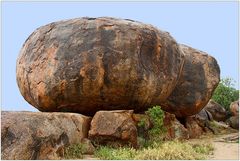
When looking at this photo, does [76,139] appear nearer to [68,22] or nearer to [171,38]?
[68,22]

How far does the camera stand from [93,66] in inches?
427

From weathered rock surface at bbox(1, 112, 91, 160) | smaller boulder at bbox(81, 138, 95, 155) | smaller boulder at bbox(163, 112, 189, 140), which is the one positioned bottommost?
smaller boulder at bbox(163, 112, 189, 140)

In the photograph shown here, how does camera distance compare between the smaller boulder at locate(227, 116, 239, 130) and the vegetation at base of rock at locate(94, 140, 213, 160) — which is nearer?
the vegetation at base of rock at locate(94, 140, 213, 160)

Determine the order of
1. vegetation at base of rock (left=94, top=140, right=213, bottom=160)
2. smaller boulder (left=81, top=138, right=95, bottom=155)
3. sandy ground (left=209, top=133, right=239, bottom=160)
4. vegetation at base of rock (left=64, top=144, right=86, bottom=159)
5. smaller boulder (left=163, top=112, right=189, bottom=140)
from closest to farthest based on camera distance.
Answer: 1. vegetation at base of rock (left=94, top=140, right=213, bottom=160)
2. vegetation at base of rock (left=64, top=144, right=86, bottom=159)
3. sandy ground (left=209, top=133, right=239, bottom=160)
4. smaller boulder (left=81, top=138, right=95, bottom=155)
5. smaller boulder (left=163, top=112, right=189, bottom=140)

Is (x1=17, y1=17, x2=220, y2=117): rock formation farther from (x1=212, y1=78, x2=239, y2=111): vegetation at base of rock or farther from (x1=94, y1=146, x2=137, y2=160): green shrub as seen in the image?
(x1=212, y1=78, x2=239, y2=111): vegetation at base of rock

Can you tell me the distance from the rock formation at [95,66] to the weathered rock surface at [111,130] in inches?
47.9

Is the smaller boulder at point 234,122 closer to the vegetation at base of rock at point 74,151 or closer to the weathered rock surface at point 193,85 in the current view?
the weathered rock surface at point 193,85

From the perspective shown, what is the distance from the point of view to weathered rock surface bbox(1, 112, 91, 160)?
7.69 metres

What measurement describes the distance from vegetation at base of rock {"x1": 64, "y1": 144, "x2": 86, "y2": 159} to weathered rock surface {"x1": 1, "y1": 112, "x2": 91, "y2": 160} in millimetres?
111

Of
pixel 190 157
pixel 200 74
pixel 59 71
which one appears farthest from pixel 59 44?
pixel 200 74

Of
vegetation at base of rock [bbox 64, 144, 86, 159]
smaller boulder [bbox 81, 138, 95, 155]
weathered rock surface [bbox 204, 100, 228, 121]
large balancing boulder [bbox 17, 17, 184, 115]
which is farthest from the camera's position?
weathered rock surface [bbox 204, 100, 228, 121]

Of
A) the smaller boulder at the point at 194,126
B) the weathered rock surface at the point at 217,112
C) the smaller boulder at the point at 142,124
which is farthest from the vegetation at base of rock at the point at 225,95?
the smaller boulder at the point at 142,124

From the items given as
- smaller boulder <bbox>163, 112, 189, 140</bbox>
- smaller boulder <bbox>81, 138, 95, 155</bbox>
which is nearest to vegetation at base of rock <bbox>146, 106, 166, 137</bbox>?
smaller boulder <bbox>163, 112, 189, 140</bbox>

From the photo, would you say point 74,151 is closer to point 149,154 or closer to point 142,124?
point 149,154
